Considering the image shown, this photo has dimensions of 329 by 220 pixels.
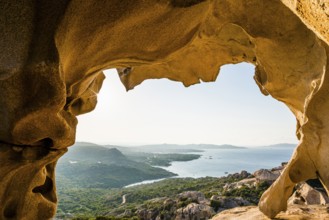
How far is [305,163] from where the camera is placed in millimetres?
7777

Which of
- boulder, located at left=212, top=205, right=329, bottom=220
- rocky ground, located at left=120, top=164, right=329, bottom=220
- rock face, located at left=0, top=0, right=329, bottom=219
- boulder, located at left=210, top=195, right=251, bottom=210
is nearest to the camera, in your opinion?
rock face, located at left=0, top=0, right=329, bottom=219

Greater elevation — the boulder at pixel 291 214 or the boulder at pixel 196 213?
the boulder at pixel 291 214

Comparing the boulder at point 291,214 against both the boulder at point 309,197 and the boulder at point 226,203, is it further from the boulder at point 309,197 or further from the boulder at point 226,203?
the boulder at point 226,203

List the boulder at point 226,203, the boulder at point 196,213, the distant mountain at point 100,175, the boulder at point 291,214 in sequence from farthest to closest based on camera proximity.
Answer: the distant mountain at point 100,175
the boulder at point 226,203
the boulder at point 196,213
the boulder at point 291,214

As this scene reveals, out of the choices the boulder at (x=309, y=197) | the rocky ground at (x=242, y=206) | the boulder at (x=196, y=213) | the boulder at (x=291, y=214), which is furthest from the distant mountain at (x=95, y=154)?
the boulder at (x=291, y=214)

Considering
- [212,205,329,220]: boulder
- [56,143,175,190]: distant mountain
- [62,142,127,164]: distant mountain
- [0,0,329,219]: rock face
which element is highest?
[0,0,329,219]: rock face

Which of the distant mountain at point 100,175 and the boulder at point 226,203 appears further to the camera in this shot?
the distant mountain at point 100,175

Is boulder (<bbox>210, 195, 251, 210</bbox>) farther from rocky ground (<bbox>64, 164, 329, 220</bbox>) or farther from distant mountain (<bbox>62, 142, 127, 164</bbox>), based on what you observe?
distant mountain (<bbox>62, 142, 127, 164</bbox>)

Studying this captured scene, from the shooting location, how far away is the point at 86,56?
3748 millimetres

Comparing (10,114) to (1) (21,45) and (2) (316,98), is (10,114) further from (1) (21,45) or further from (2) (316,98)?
(2) (316,98)

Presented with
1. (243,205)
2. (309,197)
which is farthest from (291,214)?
(243,205)

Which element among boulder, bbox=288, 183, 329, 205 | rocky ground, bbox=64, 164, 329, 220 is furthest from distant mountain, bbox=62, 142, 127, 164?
boulder, bbox=288, 183, 329, 205

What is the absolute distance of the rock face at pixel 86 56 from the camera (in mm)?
2898

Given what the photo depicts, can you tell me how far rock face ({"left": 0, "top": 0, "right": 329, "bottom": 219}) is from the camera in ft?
9.51
